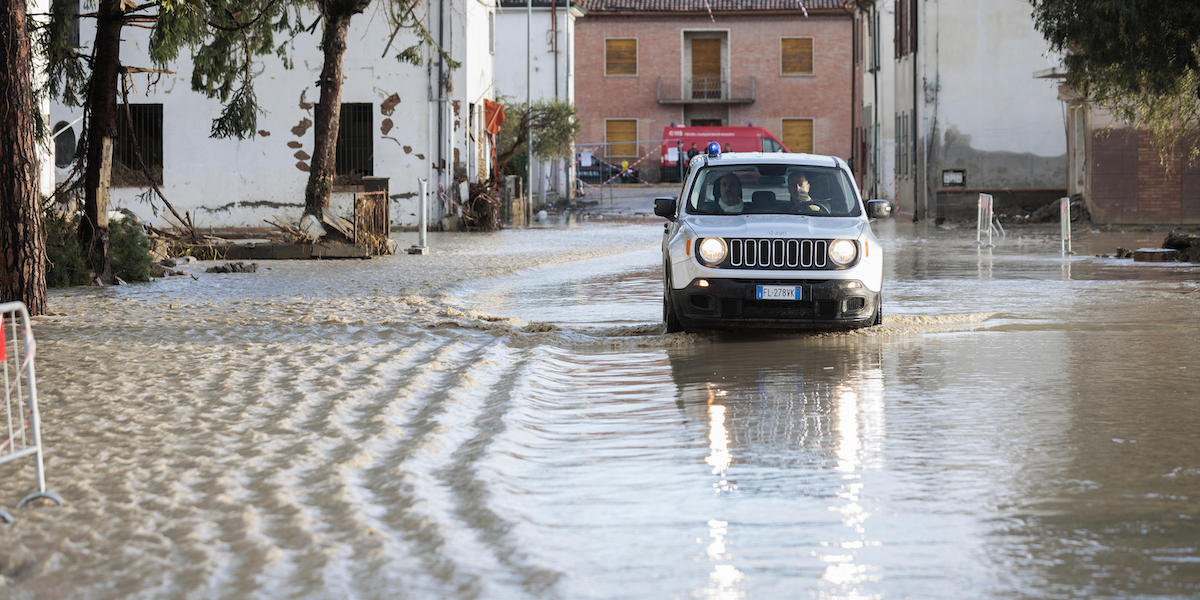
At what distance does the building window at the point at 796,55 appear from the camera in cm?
7481

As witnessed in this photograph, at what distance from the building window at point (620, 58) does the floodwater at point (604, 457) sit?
60141mm

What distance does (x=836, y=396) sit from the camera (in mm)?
10359

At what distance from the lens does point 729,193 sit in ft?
47.5

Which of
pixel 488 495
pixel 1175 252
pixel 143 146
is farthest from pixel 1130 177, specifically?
pixel 488 495

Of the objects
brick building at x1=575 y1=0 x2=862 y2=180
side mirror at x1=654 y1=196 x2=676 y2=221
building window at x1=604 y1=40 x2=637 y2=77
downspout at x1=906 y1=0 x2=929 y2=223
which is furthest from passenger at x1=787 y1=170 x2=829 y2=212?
building window at x1=604 y1=40 x2=637 y2=77

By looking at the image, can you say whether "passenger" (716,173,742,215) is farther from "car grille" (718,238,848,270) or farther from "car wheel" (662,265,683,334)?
"car grille" (718,238,848,270)

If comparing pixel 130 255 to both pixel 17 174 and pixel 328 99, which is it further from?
pixel 328 99

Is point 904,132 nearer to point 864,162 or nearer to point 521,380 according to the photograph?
point 864,162

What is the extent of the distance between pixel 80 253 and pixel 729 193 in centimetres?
898

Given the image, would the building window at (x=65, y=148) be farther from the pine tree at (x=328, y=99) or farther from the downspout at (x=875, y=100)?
the downspout at (x=875, y=100)

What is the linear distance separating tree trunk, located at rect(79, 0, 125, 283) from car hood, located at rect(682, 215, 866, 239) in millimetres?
8070

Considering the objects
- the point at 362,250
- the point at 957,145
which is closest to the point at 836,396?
the point at 362,250

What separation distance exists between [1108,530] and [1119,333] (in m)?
7.98

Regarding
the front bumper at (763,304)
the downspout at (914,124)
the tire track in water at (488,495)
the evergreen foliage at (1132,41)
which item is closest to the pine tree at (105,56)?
the front bumper at (763,304)
